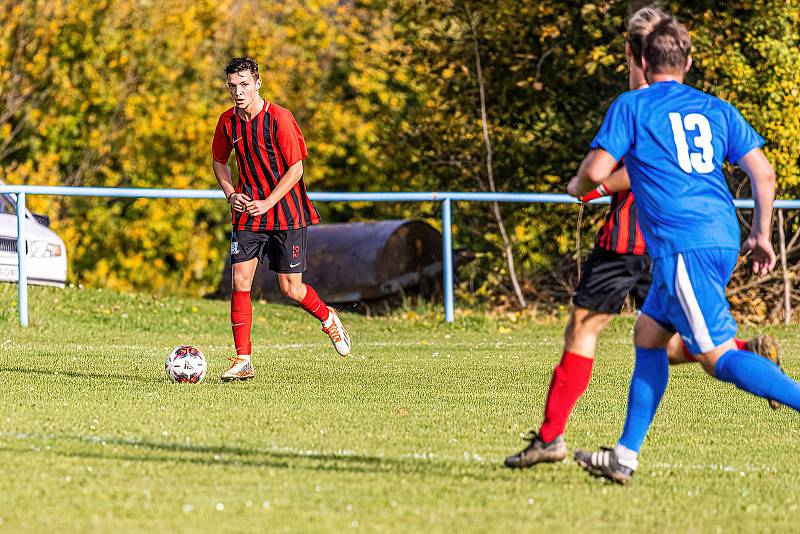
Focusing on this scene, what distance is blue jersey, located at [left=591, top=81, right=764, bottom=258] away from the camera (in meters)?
4.90

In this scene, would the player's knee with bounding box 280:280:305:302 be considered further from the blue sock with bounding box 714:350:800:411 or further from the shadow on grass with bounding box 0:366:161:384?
the blue sock with bounding box 714:350:800:411

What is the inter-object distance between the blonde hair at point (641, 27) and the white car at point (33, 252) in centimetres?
843

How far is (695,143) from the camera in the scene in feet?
16.3

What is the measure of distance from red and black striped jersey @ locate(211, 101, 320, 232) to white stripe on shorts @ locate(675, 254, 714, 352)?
415 cm

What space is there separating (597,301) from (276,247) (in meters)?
3.74

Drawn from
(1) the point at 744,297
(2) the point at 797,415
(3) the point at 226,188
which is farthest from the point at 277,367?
(1) the point at 744,297

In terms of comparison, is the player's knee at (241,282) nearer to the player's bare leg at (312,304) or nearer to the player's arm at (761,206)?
the player's bare leg at (312,304)

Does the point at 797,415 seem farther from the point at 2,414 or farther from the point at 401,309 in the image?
the point at 401,309

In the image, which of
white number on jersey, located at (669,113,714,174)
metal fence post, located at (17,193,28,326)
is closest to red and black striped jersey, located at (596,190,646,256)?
white number on jersey, located at (669,113,714,174)

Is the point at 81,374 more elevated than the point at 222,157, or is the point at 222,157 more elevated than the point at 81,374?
the point at 222,157

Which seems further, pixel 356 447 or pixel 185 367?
pixel 185 367

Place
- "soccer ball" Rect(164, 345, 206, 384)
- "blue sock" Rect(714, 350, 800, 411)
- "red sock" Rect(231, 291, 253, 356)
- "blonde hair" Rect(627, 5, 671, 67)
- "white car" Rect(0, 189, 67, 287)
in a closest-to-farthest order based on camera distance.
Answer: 1. "blue sock" Rect(714, 350, 800, 411)
2. "blonde hair" Rect(627, 5, 671, 67)
3. "soccer ball" Rect(164, 345, 206, 384)
4. "red sock" Rect(231, 291, 253, 356)
5. "white car" Rect(0, 189, 67, 287)

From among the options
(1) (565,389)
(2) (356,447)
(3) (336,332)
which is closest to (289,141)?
(3) (336,332)

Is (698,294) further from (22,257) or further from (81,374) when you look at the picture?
(22,257)
